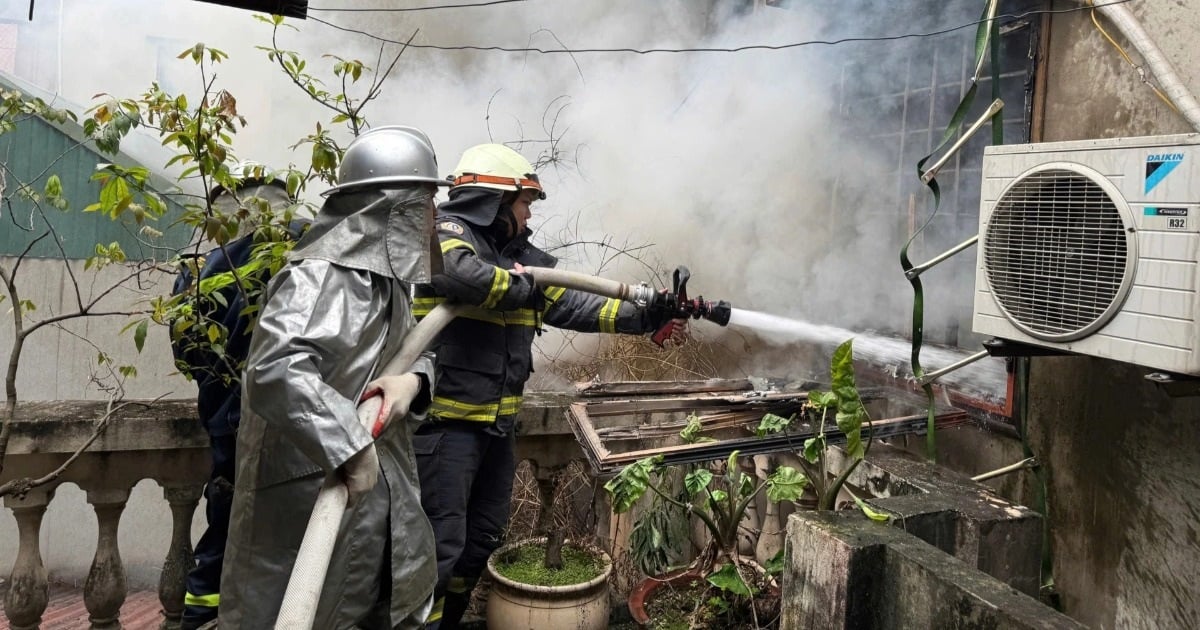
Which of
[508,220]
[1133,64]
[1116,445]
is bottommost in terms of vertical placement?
[1116,445]

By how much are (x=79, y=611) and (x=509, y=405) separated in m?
4.73

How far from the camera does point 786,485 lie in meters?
3.08

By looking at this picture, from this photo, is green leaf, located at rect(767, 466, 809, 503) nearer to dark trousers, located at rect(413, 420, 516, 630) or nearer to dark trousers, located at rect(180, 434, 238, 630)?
dark trousers, located at rect(413, 420, 516, 630)

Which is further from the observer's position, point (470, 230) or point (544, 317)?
point (544, 317)

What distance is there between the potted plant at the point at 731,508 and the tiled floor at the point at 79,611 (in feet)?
12.2

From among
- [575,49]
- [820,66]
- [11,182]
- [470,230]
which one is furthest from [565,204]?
[11,182]

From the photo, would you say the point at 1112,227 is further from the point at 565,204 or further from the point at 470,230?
the point at 565,204

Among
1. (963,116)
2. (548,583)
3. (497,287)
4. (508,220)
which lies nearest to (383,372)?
(497,287)

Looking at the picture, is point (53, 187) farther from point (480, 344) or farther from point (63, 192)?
point (63, 192)

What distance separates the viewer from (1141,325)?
257cm

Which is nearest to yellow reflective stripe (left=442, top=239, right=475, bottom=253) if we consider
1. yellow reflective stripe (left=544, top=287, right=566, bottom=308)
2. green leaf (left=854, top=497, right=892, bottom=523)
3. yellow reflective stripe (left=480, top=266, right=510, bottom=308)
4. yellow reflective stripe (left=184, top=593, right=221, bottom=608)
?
yellow reflective stripe (left=480, top=266, right=510, bottom=308)

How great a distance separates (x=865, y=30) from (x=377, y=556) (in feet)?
14.6

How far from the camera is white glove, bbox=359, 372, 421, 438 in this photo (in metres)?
2.44

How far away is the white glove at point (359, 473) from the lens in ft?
7.28
